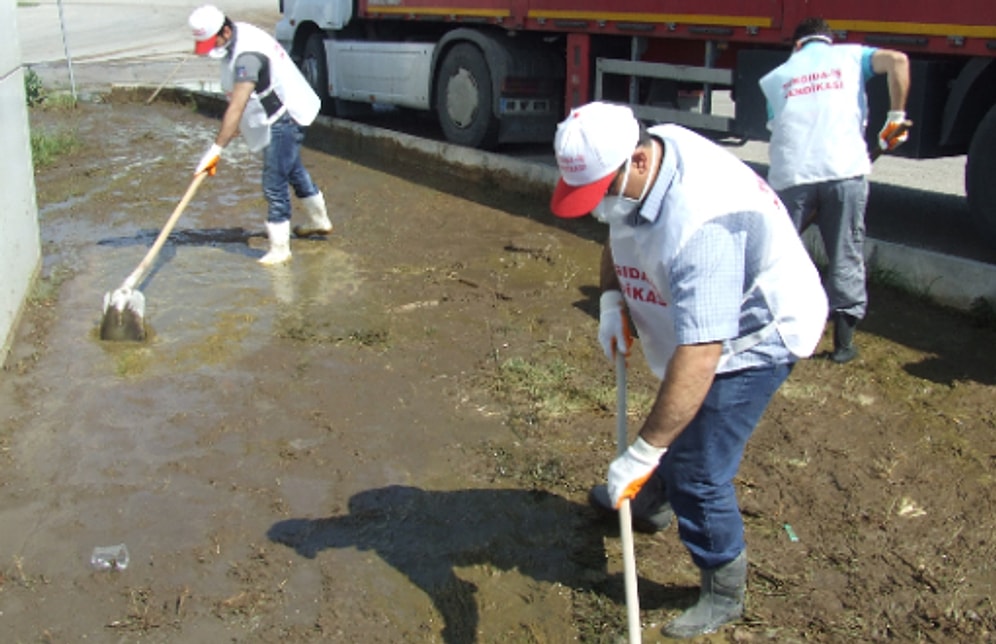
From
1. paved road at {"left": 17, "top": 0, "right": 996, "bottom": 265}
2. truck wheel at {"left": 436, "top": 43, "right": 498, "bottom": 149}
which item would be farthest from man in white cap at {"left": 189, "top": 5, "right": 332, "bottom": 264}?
paved road at {"left": 17, "top": 0, "right": 996, "bottom": 265}

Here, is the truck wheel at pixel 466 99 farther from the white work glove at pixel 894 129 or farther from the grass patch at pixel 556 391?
the grass patch at pixel 556 391

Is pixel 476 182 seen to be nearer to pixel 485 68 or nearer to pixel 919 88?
pixel 485 68

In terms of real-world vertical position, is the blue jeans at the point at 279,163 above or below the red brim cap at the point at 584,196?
below

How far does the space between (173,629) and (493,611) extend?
103 centimetres

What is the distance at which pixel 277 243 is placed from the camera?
6.97 m

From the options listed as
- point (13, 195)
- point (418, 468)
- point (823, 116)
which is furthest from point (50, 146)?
point (823, 116)

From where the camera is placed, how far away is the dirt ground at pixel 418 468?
329 centimetres

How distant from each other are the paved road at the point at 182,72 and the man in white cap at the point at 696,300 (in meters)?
4.52

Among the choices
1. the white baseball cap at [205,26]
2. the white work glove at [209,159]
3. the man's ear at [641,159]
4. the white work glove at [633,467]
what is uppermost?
the white baseball cap at [205,26]

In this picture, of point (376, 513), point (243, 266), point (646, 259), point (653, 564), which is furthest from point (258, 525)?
point (243, 266)

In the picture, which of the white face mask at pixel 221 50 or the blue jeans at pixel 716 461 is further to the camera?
the white face mask at pixel 221 50

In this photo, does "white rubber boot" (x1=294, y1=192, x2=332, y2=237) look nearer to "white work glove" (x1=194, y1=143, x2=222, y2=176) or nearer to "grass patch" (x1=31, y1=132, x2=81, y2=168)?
"white work glove" (x1=194, y1=143, x2=222, y2=176)

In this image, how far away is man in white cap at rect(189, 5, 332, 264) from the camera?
6488mm

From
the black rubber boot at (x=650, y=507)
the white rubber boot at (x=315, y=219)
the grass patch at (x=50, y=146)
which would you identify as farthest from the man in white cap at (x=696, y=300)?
the grass patch at (x=50, y=146)
